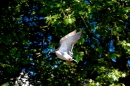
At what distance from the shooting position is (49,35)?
54.7 ft

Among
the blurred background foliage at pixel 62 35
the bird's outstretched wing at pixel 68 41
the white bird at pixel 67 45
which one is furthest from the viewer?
the blurred background foliage at pixel 62 35

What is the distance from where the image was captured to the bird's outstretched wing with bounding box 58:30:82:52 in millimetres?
9152

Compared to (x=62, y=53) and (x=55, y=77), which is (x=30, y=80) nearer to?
(x=55, y=77)

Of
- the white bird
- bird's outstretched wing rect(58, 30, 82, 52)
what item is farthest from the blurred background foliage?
bird's outstretched wing rect(58, 30, 82, 52)

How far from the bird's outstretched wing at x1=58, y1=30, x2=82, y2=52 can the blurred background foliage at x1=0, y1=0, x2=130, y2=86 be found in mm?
1059

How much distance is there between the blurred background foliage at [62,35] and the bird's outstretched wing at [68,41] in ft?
3.47

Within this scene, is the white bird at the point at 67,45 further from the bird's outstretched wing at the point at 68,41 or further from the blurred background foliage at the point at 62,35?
the blurred background foliage at the point at 62,35

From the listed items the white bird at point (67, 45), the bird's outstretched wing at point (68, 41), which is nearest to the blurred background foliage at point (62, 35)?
the white bird at point (67, 45)

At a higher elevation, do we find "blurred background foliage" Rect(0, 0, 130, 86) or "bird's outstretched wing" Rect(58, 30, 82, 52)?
"bird's outstretched wing" Rect(58, 30, 82, 52)

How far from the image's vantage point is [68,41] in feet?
31.5

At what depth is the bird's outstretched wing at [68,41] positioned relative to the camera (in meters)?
9.15

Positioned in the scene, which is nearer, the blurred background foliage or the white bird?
the white bird

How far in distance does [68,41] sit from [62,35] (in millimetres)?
3846

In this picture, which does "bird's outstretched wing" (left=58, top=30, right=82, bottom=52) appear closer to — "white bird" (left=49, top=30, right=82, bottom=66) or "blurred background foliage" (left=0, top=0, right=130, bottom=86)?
"white bird" (left=49, top=30, right=82, bottom=66)
